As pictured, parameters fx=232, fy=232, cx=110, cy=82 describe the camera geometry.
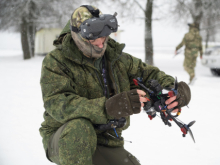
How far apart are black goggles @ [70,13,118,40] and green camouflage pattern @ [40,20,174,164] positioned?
0.17 m

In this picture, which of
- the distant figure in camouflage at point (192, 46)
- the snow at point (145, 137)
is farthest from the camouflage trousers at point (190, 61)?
the snow at point (145, 137)

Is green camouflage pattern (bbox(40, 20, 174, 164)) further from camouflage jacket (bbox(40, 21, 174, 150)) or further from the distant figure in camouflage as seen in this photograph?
the distant figure in camouflage

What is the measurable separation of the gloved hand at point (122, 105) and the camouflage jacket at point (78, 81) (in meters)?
0.07

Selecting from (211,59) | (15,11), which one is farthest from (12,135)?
(15,11)

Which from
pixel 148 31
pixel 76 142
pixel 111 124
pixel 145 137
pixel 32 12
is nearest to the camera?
pixel 76 142

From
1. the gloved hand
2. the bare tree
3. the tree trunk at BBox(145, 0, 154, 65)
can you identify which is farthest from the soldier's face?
the bare tree

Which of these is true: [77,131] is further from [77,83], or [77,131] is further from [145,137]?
[145,137]

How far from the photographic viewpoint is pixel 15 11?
17.2m

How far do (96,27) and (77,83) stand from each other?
500 mm

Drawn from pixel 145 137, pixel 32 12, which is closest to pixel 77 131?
pixel 145 137

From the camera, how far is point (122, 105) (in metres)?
1.67

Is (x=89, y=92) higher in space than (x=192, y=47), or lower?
higher

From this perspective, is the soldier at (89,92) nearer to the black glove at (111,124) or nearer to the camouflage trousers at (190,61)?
the black glove at (111,124)

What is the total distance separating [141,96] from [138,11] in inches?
495
